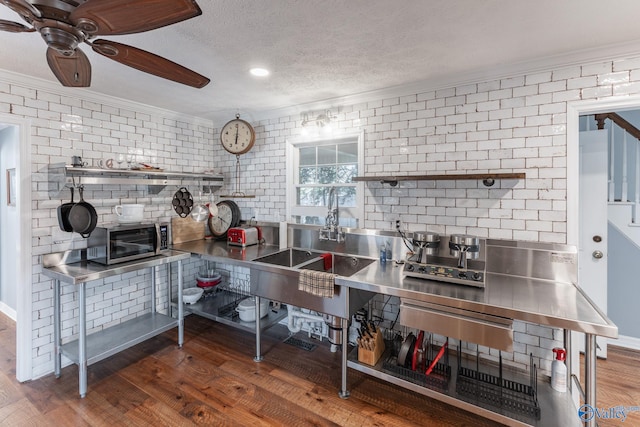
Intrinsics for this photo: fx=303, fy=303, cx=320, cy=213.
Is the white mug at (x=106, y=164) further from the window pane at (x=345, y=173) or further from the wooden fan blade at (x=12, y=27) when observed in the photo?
the window pane at (x=345, y=173)

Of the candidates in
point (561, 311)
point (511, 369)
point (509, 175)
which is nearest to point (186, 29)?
point (509, 175)

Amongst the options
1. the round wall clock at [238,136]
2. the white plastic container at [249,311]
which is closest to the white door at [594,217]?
the white plastic container at [249,311]

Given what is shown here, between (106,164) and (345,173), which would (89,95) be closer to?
(106,164)

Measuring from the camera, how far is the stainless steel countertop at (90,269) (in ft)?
7.32

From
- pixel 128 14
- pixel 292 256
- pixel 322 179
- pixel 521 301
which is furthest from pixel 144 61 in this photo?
pixel 521 301

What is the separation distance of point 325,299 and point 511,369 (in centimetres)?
147

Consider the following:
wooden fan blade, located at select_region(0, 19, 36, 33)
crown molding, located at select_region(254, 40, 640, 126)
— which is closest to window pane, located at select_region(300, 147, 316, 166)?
crown molding, located at select_region(254, 40, 640, 126)

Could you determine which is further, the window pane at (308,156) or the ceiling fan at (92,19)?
the window pane at (308,156)

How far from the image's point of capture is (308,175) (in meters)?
3.32

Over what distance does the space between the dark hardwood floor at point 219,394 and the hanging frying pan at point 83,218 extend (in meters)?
1.20

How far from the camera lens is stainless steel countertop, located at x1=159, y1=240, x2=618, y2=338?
1.50 meters

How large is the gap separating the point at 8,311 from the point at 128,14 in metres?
4.50

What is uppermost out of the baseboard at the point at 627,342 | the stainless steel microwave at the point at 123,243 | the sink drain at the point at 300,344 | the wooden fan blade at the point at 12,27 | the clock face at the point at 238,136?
the clock face at the point at 238,136

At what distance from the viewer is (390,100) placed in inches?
106
